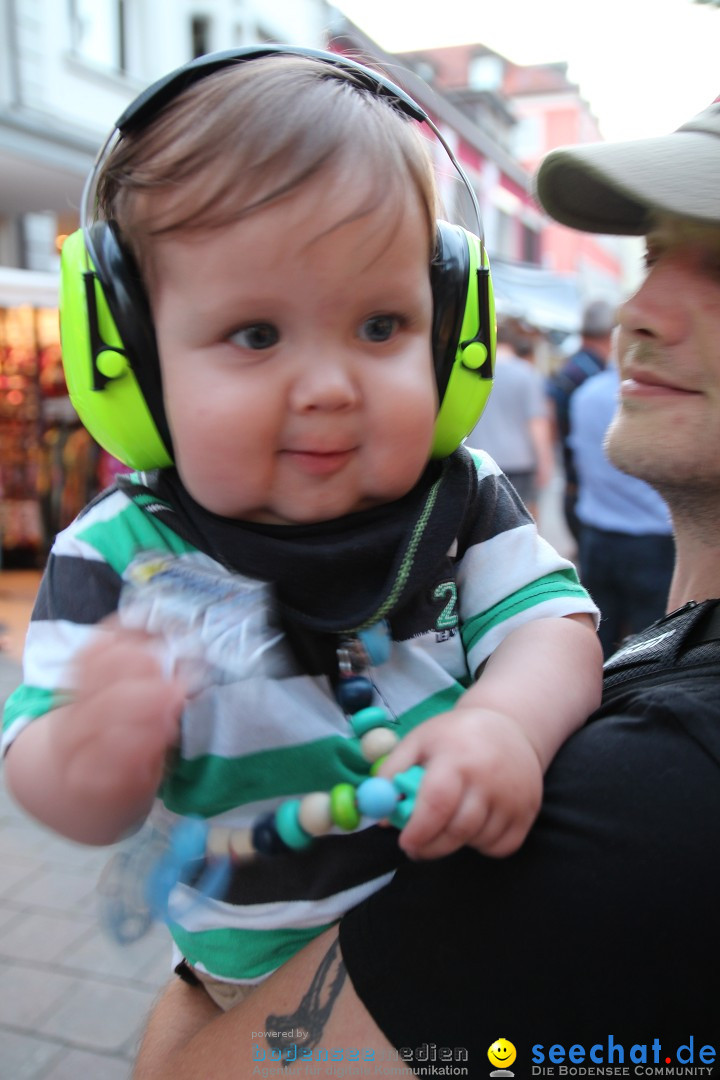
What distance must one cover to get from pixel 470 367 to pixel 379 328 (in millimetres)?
187

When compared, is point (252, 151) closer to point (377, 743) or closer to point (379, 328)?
point (379, 328)

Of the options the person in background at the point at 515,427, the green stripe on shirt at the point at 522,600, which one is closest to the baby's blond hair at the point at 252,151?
the green stripe on shirt at the point at 522,600

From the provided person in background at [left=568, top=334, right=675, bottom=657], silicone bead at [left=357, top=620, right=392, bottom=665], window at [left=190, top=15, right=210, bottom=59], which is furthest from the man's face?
window at [left=190, top=15, right=210, bottom=59]

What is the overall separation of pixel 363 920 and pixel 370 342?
719mm

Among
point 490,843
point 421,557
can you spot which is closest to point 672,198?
point 421,557

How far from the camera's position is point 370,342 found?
1215 millimetres

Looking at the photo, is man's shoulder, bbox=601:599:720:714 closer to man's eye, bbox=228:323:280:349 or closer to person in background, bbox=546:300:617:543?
man's eye, bbox=228:323:280:349

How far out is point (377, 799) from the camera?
36.6 inches

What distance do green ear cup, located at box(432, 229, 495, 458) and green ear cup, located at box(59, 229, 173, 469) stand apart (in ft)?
1.34

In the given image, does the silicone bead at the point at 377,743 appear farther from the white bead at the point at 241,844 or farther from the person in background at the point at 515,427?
the person in background at the point at 515,427

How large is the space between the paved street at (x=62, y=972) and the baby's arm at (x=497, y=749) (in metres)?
1.73

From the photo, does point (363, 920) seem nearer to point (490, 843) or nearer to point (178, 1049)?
point (490, 843)

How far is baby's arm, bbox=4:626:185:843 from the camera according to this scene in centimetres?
93

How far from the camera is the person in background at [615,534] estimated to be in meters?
4.50
